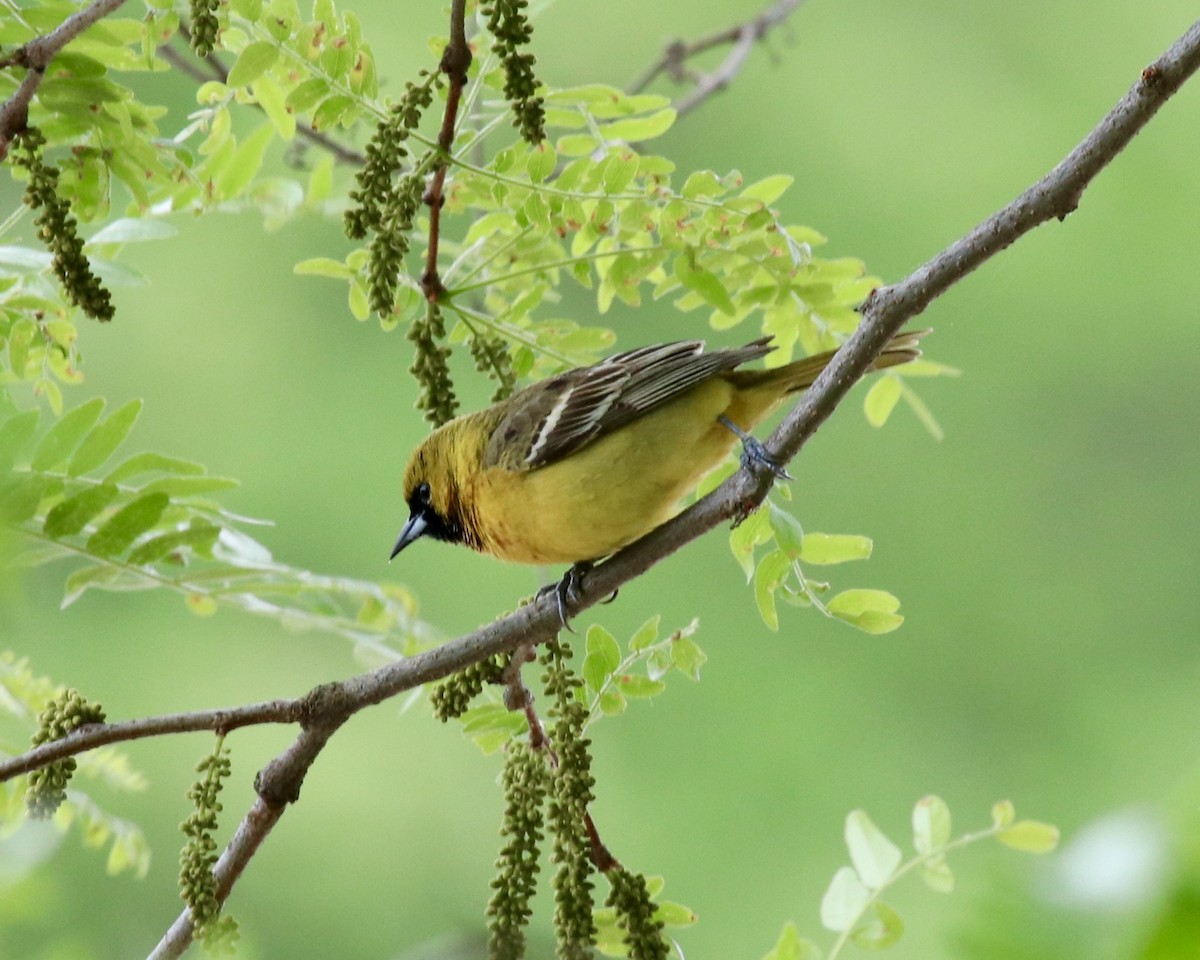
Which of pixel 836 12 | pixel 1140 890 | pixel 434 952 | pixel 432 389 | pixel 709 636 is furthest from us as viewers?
pixel 836 12

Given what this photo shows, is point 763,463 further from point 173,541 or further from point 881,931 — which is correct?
point 173,541

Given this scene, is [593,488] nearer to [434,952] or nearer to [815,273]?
[815,273]

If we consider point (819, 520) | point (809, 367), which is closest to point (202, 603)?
point (809, 367)

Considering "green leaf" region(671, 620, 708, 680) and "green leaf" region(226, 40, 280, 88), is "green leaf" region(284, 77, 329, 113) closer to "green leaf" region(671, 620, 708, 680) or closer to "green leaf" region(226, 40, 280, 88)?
"green leaf" region(226, 40, 280, 88)

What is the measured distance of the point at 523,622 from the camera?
1340 millimetres

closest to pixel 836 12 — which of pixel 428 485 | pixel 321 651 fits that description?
pixel 321 651

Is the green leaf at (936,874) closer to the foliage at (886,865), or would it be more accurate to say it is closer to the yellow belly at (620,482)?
the foliage at (886,865)

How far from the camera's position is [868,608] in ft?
4.67

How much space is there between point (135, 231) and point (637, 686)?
74cm

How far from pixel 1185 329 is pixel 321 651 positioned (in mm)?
2977

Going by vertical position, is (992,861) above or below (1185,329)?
below

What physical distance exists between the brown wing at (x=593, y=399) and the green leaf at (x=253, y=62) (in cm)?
63

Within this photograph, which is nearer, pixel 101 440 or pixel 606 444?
pixel 101 440

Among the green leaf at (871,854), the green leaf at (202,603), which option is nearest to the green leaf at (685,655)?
the green leaf at (871,854)
